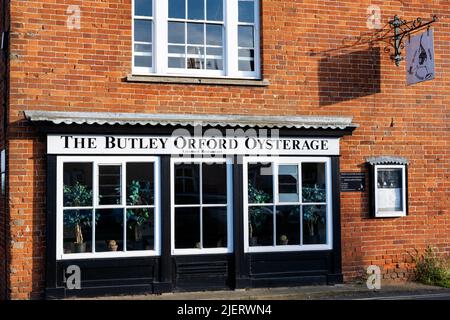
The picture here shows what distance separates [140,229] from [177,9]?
375 centimetres

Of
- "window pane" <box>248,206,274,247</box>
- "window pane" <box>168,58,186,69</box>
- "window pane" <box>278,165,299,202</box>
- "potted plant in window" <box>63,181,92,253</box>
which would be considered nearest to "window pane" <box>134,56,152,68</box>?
"window pane" <box>168,58,186,69</box>

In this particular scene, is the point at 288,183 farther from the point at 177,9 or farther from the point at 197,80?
the point at 177,9

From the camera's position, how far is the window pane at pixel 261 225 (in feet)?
30.6

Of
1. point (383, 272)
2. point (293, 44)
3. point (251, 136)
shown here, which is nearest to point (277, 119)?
point (251, 136)

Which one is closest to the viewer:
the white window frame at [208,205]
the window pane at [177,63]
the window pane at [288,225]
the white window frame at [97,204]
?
the white window frame at [97,204]

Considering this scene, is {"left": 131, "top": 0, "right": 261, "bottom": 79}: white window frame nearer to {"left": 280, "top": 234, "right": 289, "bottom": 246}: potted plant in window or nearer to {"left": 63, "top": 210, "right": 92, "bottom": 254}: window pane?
{"left": 63, "top": 210, "right": 92, "bottom": 254}: window pane

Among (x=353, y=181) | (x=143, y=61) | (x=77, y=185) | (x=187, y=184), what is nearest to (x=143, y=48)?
(x=143, y=61)

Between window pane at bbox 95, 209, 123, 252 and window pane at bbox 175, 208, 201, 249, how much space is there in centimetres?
92

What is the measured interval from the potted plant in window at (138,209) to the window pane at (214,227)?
0.97 m

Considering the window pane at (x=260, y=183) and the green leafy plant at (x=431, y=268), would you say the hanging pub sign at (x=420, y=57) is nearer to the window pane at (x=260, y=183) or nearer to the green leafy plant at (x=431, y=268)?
the window pane at (x=260, y=183)

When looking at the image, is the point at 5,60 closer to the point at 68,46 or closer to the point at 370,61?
the point at 68,46

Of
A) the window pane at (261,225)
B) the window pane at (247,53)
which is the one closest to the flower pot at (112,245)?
the window pane at (261,225)

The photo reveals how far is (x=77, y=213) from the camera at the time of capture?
8.55m

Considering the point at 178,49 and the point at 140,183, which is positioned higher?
the point at 178,49
